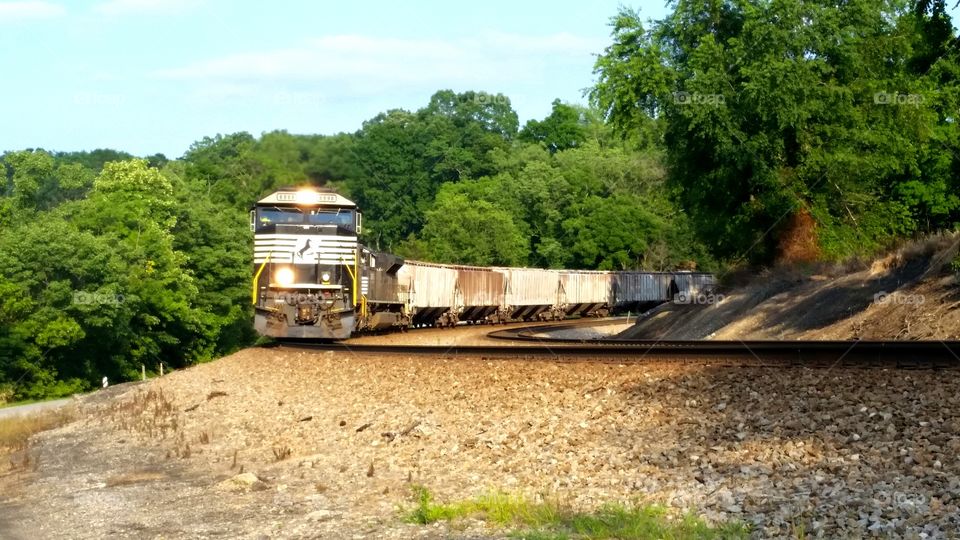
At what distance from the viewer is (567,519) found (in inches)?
364

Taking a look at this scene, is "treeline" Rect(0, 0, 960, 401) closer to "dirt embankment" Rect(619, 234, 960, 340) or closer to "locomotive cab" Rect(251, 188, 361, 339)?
"dirt embankment" Rect(619, 234, 960, 340)

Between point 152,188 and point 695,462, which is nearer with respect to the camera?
point 695,462

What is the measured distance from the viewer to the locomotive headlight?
94.8ft

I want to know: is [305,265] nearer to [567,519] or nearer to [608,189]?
[567,519]

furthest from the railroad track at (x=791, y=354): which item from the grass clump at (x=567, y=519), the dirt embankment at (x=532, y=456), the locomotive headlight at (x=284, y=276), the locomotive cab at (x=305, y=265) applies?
the locomotive headlight at (x=284, y=276)

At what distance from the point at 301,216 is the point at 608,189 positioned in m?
72.6

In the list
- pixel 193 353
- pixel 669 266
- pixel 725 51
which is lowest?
→ pixel 193 353

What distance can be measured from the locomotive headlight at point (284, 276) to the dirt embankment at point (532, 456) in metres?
10.5

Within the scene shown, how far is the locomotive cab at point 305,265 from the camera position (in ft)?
94.0

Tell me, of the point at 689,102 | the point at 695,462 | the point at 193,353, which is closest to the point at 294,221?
the point at 689,102

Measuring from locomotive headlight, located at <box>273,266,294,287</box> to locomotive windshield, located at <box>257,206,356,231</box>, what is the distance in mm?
1253

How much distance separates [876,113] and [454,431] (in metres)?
28.5

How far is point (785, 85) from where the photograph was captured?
3488 centimetres

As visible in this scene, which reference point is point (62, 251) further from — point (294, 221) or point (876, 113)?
point (876, 113)
